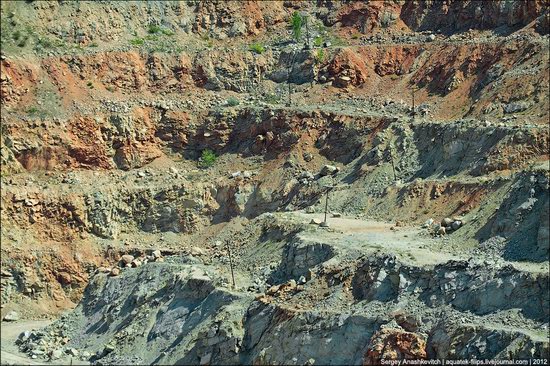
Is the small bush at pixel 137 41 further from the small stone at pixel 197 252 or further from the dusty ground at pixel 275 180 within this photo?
the small stone at pixel 197 252

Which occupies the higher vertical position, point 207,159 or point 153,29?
point 153,29

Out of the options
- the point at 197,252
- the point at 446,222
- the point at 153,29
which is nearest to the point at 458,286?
the point at 446,222

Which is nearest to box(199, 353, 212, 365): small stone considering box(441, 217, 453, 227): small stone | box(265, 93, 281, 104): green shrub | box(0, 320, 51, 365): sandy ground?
box(0, 320, 51, 365): sandy ground

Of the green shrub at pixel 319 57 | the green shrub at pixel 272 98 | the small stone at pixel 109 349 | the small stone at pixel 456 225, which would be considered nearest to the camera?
the small stone at pixel 456 225

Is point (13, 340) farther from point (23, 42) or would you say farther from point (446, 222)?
point (446, 222)

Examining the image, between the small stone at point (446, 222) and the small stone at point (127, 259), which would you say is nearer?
the small stone at point (446, 222)

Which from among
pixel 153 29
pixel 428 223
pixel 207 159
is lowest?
pixel 207 159

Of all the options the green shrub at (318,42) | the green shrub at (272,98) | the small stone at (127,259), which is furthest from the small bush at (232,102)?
the small stone at (127,259)

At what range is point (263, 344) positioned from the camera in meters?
50.9

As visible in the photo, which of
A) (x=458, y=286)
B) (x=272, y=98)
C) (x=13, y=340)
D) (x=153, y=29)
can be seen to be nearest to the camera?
(x=458, y=286)

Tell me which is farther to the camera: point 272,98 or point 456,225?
point 272,98

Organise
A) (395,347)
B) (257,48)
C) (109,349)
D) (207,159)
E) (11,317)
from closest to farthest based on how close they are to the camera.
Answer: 1. (395,347)
2. (109,349)
3. (11,317)
4. (207,159)
5. (257,48)

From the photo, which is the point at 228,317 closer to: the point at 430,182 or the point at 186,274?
the point at 186,274

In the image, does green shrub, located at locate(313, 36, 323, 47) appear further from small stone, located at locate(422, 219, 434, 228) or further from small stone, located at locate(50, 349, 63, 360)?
small stone, located at locate(50, 349, 63, 360)
